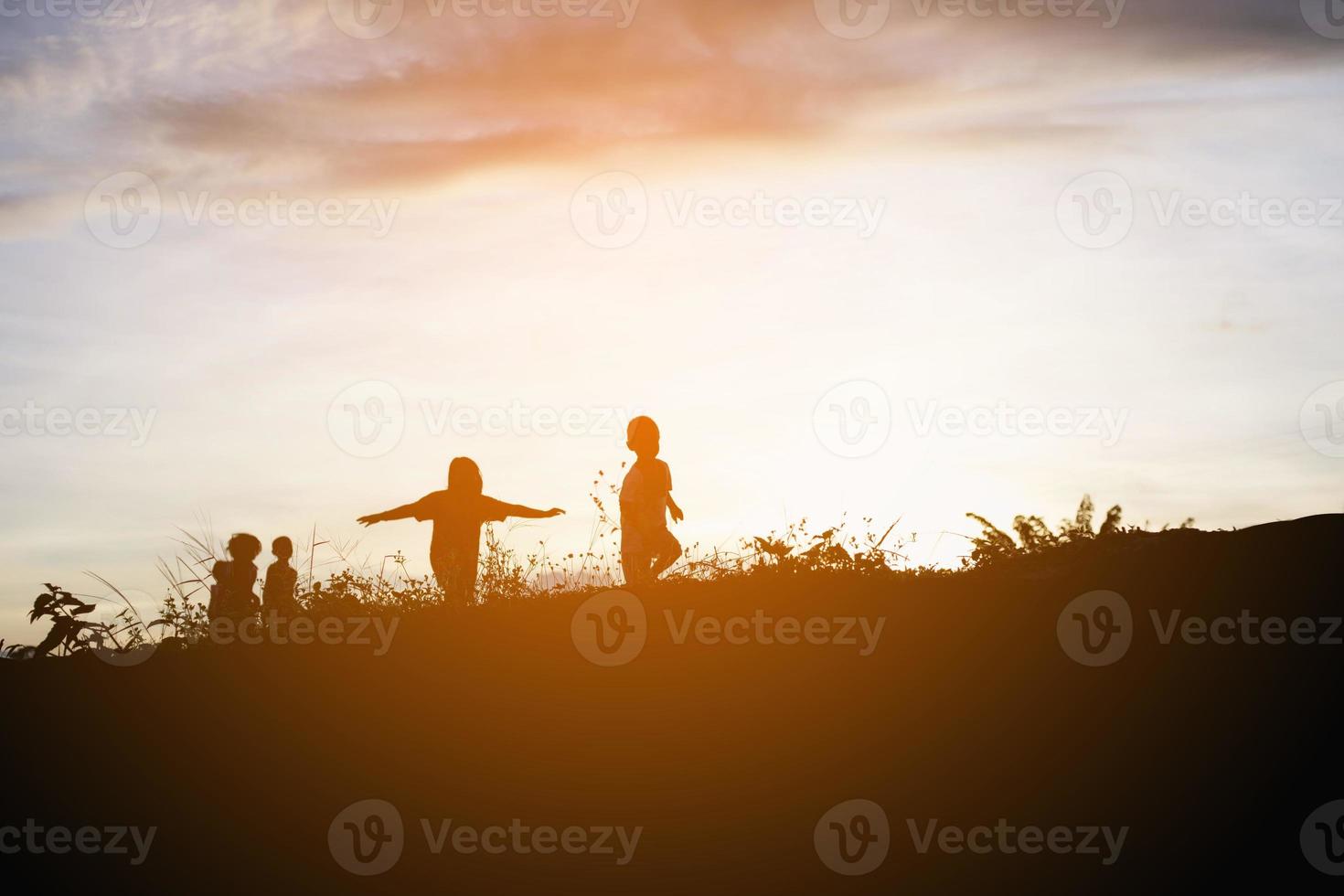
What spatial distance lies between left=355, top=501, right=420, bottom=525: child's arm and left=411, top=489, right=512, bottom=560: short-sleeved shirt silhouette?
0.14 feet

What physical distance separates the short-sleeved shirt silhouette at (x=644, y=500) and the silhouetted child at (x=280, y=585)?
3.61 m

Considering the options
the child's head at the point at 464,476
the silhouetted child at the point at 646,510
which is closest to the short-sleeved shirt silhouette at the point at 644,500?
the silhouetted child at the point at 646,510

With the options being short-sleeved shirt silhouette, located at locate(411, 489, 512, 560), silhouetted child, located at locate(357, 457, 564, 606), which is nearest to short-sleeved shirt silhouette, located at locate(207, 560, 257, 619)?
silhouetted child, located at locate(357, 457, 564, 606)

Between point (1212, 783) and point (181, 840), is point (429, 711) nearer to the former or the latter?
point (181, 840)

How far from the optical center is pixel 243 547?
13539 mm

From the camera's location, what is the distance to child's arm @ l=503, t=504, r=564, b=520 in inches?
572

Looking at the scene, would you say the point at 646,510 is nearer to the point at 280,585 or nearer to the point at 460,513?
the point at 460,513

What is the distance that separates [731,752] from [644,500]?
14.8ft

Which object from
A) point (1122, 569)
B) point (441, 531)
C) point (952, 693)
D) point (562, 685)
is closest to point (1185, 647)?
point (1122, 569)

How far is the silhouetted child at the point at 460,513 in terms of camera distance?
1448 cm

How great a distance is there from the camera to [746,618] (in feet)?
37.8

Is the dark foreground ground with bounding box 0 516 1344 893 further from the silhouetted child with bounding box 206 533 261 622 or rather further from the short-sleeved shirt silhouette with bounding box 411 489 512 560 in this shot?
the short-sleeved shirt silhouette with bounding box 411 489 512 560

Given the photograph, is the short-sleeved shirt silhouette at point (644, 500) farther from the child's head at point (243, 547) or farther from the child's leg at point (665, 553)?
the child's head at point (243, 547)

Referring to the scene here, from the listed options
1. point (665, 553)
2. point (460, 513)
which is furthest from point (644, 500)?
point (460, 513)
